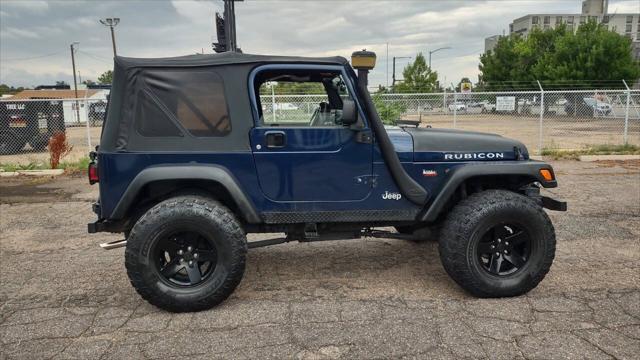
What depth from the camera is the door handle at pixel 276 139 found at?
3.72 metres

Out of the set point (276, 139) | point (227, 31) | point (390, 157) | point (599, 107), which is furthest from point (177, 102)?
point (599, 107)

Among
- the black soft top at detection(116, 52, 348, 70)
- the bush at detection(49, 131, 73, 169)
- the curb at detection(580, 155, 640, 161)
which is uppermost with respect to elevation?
the black soft top at detection(116, 52, 348, 70)

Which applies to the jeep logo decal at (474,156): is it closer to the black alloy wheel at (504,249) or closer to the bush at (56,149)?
the black alloy wheel at (504,249)

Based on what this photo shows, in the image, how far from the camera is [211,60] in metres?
3.75

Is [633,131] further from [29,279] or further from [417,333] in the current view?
[29,279]

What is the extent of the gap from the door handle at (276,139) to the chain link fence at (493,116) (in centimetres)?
1041

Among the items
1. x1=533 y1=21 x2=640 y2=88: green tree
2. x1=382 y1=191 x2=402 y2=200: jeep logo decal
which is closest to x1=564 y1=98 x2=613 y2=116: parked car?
x1=382 y1=191 x2=402 y2=200: jeep logo decal

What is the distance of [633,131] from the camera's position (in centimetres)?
1497

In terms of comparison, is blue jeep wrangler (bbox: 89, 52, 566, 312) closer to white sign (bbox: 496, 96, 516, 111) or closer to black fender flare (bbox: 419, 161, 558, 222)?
black fender flare (bbox: 419, 161, 558, 222)

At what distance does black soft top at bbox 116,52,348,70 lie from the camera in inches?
147

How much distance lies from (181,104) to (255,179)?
32.1 inches

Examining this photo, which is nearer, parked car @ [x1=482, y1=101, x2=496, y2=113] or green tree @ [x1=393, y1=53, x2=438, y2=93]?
parked car @ [x1=482, y1=101, x2=496, y2=113]

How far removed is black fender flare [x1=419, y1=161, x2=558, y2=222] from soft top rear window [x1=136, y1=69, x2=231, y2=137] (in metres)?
1.74

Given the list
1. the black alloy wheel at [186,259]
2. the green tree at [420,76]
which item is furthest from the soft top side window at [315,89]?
the green tree at [420,76]
